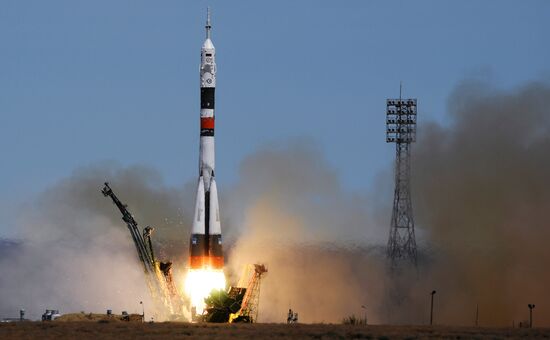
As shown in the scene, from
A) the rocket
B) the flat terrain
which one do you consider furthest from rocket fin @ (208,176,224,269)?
the flat terrain

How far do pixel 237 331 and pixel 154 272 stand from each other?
2229 centimetres

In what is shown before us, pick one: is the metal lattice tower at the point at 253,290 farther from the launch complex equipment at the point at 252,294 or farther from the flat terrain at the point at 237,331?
the flat terrain at the point at 237,331

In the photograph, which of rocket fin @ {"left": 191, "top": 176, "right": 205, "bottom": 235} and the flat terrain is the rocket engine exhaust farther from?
the flat terrain

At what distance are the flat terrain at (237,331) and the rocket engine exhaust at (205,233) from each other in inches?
454

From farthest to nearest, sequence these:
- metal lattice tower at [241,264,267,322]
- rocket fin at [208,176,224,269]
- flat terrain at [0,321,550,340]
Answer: rocket fin at [208,176,224,269] → metal lattice tower at [241,264,267,322] → flat terrain at [0,321,550,340]

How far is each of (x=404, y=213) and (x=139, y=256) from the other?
25.7 metres

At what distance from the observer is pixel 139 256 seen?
166250mm

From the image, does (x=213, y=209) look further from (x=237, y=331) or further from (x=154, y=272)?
(x=237, y=331)

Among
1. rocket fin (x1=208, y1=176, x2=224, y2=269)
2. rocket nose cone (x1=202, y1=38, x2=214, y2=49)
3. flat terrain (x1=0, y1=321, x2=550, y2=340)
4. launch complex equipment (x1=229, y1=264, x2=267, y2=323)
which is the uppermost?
rocket nose cone (x1=202, y1=38, x2=214, y2=49)

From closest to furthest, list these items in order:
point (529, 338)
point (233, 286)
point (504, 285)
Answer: point (529, 338)
point (233, 286)
point (504, 285)

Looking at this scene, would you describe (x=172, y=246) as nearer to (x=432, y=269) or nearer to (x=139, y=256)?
(x=139, y=256)

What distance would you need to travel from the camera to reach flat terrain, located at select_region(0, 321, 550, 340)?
141 meters

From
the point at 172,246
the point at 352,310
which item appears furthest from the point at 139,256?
the point at 352,310

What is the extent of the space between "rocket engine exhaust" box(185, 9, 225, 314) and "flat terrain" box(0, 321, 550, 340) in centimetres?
1153
